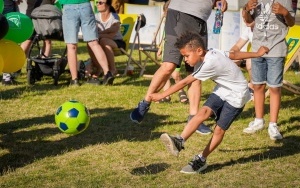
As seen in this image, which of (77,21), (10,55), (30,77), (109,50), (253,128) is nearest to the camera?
(10,55)

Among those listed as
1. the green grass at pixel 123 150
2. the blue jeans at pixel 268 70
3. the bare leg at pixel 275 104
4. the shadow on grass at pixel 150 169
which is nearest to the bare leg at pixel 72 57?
the green grass at pixel 123 150

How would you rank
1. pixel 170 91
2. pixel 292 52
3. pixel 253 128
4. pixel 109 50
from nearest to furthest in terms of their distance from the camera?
pixel 170 91 < pixel 253 128 < pixel 292 52 < pixel 109 50

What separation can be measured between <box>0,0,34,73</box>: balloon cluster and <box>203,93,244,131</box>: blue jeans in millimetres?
1953

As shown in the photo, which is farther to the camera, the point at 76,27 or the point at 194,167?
the point at 76,27

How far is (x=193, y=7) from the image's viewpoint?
299 inches

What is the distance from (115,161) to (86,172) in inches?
18.3

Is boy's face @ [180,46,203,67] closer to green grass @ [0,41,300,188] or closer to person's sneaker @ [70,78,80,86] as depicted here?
green grass @ [0,41,300,188]

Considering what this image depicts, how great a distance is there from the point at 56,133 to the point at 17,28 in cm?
137

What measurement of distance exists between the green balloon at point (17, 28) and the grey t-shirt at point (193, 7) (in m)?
1.72

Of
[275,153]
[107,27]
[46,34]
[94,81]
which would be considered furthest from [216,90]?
[107,27]

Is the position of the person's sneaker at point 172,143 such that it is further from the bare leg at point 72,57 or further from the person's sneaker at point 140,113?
the bare leg at point 72,57

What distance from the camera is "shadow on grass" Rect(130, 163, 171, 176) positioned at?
603 cm

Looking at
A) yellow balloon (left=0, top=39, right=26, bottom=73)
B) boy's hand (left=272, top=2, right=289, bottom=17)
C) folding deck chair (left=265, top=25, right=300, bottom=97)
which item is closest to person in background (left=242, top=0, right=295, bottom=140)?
boy's hand (left=272, top=2, right=289, bottom=17)

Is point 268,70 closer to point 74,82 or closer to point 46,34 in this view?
point 74,82
